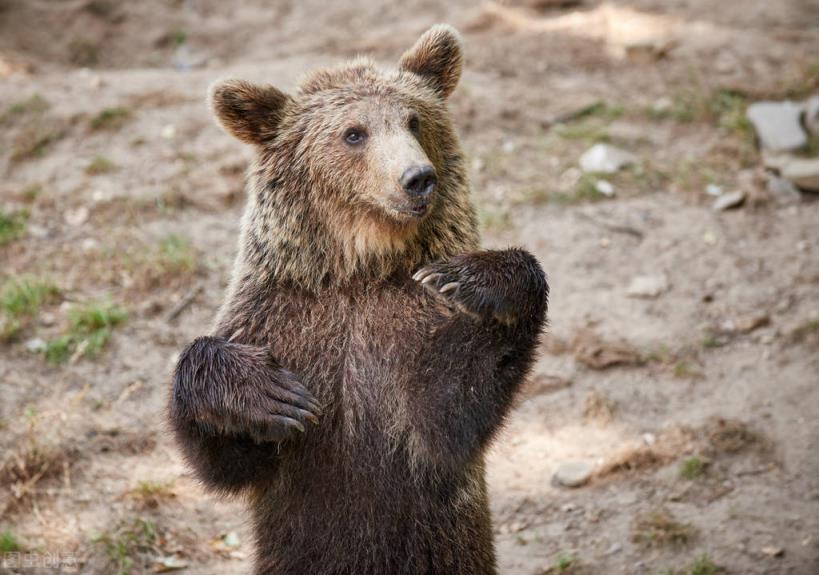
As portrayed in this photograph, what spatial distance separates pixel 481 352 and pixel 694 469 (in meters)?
2.47

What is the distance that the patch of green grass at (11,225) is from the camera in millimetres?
8039

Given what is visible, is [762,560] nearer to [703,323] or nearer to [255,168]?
[703,323]

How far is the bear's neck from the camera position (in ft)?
14.8

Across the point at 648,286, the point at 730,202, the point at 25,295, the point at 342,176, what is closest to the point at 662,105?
the point at 730,202

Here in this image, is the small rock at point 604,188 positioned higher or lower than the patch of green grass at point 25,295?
lower

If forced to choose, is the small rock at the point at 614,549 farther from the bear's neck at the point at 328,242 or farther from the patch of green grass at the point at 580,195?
the patch of green grass at the point at 580,195

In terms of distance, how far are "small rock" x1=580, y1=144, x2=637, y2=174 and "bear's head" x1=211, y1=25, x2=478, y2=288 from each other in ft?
14.5

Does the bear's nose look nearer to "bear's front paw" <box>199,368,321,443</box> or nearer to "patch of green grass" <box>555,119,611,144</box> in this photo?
"bear's front paw" <box>199,368,321,443</box>

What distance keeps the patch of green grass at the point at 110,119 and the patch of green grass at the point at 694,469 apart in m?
6.35

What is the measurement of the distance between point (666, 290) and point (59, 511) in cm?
474

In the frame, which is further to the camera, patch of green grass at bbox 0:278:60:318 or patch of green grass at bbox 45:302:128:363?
patch of green grass at bbox 0:278:60:318

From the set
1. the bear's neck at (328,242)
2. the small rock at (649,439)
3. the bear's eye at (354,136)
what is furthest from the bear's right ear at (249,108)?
the small rock at (649,439)

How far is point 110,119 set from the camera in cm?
948

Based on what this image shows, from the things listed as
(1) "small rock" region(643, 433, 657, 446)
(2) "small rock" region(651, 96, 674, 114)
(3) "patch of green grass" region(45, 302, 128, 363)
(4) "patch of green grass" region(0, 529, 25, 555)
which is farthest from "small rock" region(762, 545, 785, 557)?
(2) "small rock" region(651, 96, 674, 114)
